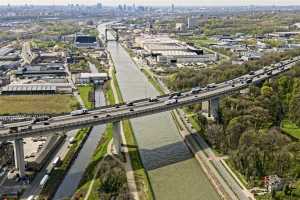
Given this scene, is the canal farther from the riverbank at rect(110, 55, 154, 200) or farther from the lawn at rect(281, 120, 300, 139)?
the lawn at rect(281, 120, 300, 139)

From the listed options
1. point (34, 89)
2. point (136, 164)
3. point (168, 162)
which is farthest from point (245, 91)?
point (34, 89)

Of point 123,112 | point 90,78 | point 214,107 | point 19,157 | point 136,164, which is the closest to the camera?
point 19,157

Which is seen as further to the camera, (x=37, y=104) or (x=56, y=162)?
(x=37, y=104)

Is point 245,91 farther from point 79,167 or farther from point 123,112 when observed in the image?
point 79,167

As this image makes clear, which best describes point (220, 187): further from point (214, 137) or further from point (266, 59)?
point (266, 59)

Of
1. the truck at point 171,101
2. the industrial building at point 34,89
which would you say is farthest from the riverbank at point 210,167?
the industrial building at point 34,89

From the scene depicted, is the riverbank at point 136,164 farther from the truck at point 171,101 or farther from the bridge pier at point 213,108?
the bridge pier at point 213,108
